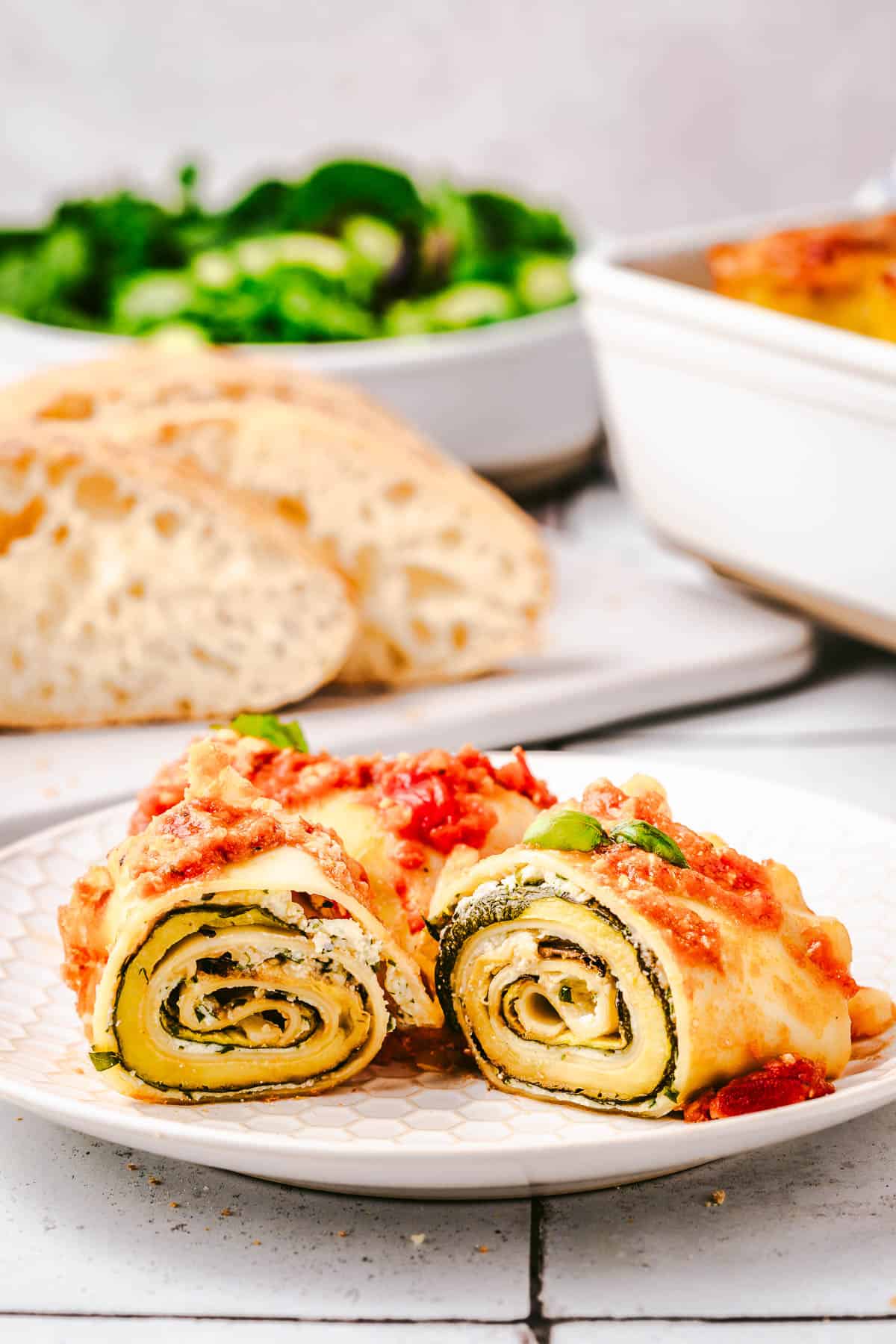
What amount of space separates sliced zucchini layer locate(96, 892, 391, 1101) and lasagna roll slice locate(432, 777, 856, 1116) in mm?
130

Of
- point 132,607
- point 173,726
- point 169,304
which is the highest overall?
point 169,304

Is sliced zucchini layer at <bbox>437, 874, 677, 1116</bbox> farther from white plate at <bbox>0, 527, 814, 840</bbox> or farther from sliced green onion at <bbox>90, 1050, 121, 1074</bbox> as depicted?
white plate at <bbox>0, 527, 814, 840</bbox>

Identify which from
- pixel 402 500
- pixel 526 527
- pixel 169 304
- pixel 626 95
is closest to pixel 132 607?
pixel 402 500

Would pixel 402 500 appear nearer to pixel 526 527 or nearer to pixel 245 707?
pixel 526 527

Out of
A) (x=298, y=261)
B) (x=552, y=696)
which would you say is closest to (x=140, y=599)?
(x=552, y=696)

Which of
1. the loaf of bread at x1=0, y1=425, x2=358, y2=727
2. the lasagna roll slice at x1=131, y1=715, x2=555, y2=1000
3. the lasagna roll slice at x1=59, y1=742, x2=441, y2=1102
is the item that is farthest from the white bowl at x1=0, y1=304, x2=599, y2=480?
the lasagna roll slice at x1=59, y1=742, x2=441, y2=1102

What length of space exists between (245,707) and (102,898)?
154 centimetres

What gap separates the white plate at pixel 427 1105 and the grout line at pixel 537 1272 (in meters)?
0.04

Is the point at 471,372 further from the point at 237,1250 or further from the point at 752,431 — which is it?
the point at 237,1250

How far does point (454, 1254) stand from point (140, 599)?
79.8 inches

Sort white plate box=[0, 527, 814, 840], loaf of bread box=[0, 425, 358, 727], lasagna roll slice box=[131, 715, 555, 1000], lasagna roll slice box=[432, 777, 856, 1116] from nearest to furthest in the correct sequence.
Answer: lasagna roll slice box=[432, 777, 856, 1116] < lasagna roll slice box=[131, 715, 555, 1000] < white plate box=[0, 527, 814, 840] < loaf of bread box=[0, 425, 358, 727]

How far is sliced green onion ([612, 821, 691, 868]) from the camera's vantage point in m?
2.17

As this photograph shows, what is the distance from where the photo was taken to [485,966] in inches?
86.8

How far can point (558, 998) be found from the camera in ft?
7.10
